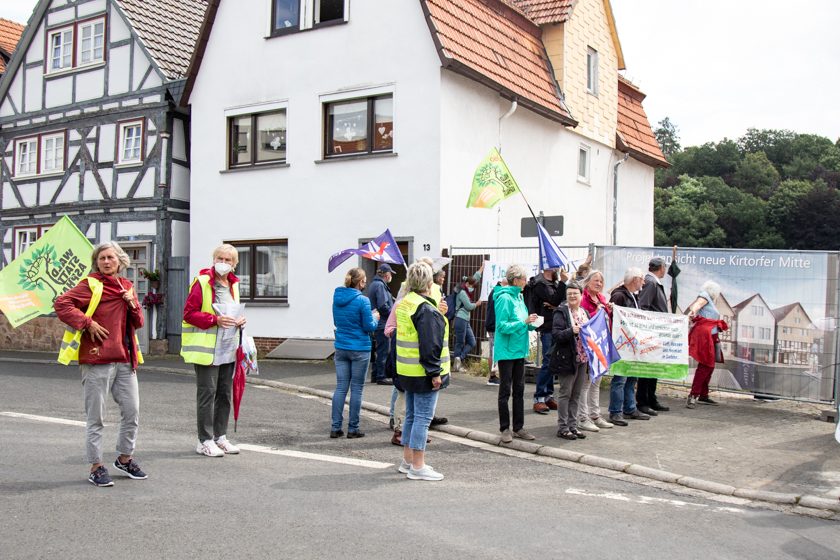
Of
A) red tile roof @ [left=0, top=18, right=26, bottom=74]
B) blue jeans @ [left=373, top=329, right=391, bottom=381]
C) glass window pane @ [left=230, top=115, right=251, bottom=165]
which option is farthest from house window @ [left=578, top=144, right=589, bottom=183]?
red tile roof @ [left=0, top=18, right=26, bottom=74]

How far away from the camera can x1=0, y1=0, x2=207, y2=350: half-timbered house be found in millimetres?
20203

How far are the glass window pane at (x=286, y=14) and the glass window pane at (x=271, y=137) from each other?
1924mm

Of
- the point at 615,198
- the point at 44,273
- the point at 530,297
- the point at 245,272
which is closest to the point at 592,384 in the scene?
the point at 530,297

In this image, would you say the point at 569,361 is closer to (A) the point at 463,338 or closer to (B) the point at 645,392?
(B) the point at 645,392

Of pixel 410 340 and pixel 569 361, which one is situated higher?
pixel 410 340

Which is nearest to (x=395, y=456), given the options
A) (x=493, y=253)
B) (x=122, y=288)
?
(x=122, y=288)

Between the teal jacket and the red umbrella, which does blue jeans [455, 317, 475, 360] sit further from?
the red umbrella

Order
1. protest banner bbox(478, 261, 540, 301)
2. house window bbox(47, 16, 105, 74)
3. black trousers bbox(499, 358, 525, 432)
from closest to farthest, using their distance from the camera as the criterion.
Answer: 1. black trousers bbox(499, 358, 525, 432)
2. protest banner bbox(478, 261, 540, 301)
3. house window bbox(47, 16, 105, 74)

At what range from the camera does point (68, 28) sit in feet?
72.5

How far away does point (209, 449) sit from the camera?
7742 millimetres

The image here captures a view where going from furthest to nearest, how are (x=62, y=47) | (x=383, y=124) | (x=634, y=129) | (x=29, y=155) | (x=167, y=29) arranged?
(x=634, y=129) < (x=29, y=155) < (x=62, y=47) < (x=167, y=29) < (x=383, y=124)

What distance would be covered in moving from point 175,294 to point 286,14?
709 centimetres

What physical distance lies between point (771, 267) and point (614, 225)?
1256cm

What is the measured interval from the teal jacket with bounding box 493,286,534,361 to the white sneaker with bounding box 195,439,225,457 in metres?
2.89
